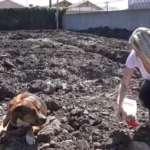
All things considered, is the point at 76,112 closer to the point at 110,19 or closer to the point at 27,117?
the point at 27,117

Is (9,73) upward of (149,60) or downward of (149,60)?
downward

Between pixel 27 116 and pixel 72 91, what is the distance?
3.17m

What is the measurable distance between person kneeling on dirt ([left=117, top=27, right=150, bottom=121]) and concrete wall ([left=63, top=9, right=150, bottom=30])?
53.8 ft

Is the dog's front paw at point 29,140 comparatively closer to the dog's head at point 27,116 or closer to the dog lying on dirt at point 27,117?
the dog lying on dirt at point 27,117

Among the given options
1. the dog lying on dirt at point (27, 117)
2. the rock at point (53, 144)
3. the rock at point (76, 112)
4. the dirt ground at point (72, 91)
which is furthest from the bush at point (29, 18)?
the rock at point (53, 144)

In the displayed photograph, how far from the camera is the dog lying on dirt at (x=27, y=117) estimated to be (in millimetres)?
4684

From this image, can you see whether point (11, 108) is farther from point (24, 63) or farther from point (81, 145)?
point (24, 63)

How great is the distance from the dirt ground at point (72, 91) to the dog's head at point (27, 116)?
0.42 ft

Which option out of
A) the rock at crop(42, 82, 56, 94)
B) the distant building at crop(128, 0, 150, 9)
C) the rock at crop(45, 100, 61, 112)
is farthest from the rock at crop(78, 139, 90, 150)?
the distant building at crop(128, 0, 150, 9)

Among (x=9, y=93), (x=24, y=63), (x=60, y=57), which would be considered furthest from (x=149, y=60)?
(x=60, y=57)

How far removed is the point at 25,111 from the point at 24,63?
21.5 feet

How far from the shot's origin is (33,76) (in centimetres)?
975

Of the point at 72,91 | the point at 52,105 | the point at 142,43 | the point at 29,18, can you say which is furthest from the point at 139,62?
the point at 29,18

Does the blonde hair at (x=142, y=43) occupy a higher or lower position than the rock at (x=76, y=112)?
higher
